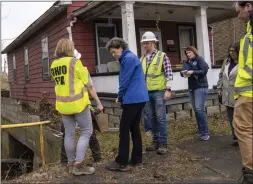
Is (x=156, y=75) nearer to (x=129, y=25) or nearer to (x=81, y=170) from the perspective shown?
(x=81, y=170)

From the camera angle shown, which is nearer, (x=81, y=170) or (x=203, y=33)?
(x=81, y=170)

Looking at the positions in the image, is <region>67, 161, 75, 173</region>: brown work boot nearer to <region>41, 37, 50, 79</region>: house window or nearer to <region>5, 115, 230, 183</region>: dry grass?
<region>5, 115, 230, 183</region>: dry grass

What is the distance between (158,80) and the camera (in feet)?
18.2

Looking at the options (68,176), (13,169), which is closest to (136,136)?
(68,176)

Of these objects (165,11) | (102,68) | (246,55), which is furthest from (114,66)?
(246,55)

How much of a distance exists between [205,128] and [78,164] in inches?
119

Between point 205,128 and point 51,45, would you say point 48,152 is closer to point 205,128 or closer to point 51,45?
point 205,128

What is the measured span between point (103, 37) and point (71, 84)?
23.4 feet

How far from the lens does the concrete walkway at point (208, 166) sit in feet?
14.4

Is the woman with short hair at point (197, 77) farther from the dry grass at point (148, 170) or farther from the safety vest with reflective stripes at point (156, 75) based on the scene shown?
the safety vest with reflective stripes at point (156, 75)

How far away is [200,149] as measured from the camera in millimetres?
5969

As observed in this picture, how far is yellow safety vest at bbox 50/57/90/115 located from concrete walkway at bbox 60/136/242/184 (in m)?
0.94

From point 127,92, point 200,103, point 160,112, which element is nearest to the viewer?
point 127,92

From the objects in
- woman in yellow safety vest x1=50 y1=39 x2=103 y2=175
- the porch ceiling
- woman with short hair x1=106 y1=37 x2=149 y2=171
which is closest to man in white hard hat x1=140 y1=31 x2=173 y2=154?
woman with short hair x1=106 y1=37 x2=149 y2=171
